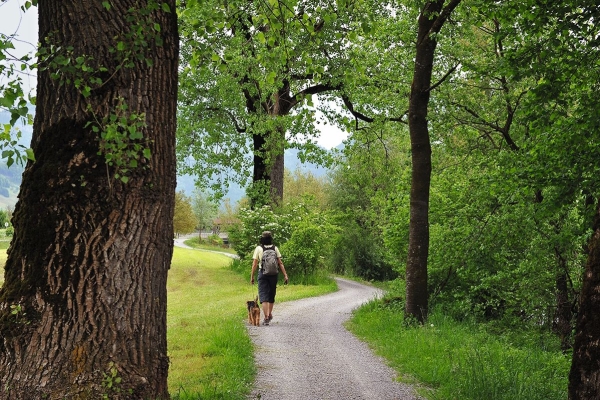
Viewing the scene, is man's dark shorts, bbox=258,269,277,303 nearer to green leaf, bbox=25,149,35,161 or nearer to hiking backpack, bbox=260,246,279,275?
hiking backpack, bbox=260,246,279,275

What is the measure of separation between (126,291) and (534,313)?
10.5 metres

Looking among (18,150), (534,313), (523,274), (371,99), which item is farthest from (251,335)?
(371,99)

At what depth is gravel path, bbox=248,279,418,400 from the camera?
714 centimetres

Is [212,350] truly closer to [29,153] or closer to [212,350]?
[212,350]

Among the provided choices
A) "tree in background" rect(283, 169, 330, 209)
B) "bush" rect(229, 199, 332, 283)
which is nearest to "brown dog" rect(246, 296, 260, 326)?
"bush" rect(229, 199, 332, 283)

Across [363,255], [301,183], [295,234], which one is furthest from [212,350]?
[301,183]

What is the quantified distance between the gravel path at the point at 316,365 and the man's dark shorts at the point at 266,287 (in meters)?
0.61

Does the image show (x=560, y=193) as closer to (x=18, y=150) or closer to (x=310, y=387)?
(x=310, y=387)

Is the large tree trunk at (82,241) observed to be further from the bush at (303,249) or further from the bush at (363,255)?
the bush at (363,255)

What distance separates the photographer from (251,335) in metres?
10.9

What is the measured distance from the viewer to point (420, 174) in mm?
11969

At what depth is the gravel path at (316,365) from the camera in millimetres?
7145

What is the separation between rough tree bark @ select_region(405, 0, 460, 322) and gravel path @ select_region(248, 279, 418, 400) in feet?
5.64

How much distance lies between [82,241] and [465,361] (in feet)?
17.8
